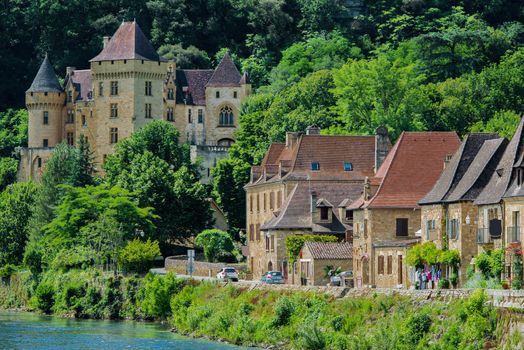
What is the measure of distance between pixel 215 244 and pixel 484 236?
47091 mm

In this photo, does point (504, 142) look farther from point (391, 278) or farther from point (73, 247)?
point (73, 247)

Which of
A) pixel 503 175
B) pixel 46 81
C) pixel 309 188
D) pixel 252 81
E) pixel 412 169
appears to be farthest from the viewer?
pixel 252 81

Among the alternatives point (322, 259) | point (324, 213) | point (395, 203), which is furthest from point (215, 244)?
point (395, 203)

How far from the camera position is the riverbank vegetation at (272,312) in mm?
65000

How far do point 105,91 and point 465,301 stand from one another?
103850 mm

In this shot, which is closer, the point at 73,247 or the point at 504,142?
the point at 504,142

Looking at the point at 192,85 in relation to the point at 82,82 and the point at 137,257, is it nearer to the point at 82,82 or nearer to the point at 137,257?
the point at 82,82

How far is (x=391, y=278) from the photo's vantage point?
293 ft

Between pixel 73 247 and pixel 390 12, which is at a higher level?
pixel 390 12

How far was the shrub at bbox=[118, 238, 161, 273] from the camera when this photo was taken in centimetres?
10512

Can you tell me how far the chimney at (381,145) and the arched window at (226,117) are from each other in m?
67.5

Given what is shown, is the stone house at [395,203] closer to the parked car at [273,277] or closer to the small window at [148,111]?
the parked car at [273,277]

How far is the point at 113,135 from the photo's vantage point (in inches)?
6560

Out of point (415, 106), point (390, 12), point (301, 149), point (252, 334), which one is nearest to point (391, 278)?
A: point (252, 334)
